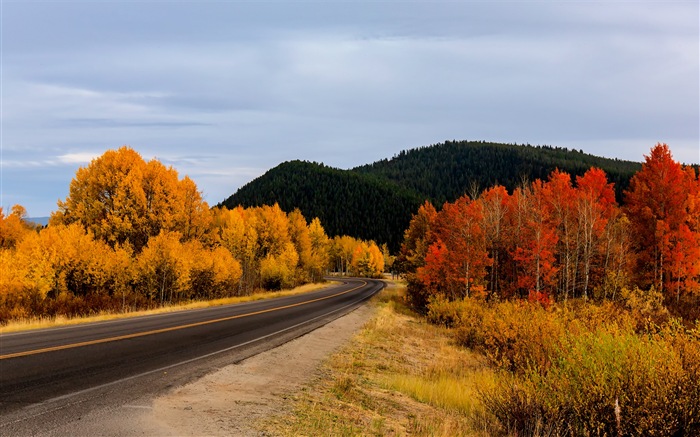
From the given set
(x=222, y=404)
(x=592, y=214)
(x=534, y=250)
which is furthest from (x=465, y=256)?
(x=222, y=404)

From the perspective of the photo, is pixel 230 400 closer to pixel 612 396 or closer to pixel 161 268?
pixel 612 396

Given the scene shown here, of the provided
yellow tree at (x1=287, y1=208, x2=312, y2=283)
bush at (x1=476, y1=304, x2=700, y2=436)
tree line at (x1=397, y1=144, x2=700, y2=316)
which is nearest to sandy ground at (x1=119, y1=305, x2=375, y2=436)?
bush at (x1=476, y1=304, x2=700, y2=436)

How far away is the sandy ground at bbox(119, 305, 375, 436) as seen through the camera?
Result: 17.2 ft

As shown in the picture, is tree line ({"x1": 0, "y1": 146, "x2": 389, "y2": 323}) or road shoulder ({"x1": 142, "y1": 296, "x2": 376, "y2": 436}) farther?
tree line ({"x1": 0, "y1": 146, "x2": 389, "y2": 323})

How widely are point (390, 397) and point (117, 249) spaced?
2714cm

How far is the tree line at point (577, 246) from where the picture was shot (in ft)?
95.2

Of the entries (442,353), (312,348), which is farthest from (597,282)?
(312,348)

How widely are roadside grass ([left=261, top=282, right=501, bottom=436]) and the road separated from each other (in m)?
2.53

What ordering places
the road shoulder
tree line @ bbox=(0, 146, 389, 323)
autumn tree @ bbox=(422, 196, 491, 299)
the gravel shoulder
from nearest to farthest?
1. the gravel shoulder
2. the road shoulder
3. tree line @ bbox=(0, 146, 389, 323)
4. autumn tree @ bbox=(422, 196, 491, 299)

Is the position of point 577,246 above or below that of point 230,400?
above

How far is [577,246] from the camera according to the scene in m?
32.8

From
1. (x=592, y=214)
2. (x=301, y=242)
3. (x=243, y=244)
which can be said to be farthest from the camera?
(x=301, y=242)

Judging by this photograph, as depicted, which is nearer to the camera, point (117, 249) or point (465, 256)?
point (465, 256)

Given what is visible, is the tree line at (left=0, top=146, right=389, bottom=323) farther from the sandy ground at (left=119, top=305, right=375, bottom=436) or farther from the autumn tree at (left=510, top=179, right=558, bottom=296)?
the autumn tree at (left=510, top=179, right=558, bottom=296)
